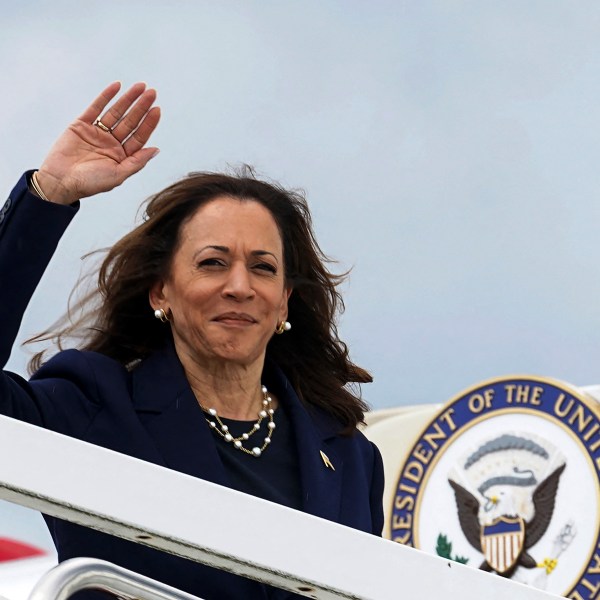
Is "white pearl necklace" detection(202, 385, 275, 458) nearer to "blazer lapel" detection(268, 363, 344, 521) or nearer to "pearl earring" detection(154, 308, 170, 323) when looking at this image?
"blazer lapel" detection(268, 363, 344, 521)

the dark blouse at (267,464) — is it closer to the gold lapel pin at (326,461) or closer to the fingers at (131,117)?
the gold lapel pin at (326,461)

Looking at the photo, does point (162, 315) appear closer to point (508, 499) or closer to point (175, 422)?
point (175, 422)

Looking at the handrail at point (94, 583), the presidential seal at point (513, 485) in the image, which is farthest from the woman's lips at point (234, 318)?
the presidential seal at point (513, 485)

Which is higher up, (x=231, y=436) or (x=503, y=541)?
(x=503, y=541)

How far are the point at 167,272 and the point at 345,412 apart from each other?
558 millimetres

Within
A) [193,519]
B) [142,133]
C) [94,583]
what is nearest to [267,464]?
[142,133]

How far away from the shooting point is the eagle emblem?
10891 millimetres

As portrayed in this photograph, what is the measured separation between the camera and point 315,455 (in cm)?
293

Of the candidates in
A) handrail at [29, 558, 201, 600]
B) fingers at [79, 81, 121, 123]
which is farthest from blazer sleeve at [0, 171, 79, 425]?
handrail at [29, 558, 201, 600]

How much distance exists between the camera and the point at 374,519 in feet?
10.1

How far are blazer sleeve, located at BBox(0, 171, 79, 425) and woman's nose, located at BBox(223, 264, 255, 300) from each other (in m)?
0.49

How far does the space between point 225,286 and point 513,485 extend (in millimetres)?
8553

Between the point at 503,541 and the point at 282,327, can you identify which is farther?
the point at 503,541

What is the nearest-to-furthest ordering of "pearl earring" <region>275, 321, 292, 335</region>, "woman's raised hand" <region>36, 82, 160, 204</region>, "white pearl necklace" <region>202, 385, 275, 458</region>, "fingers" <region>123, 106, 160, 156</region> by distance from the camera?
"woman's raised hand" <region>36, 82, 160, 204</region>
"fingers" <region>123, 106, 160, 156</region>
"white pearl necklace" <region>202, 385, 275, 458</region>
"pearl earring" <region>275, 321, 292, 335</region>
